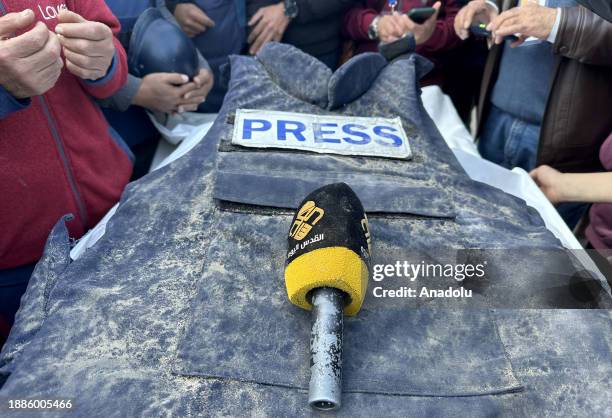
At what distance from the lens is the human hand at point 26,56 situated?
84 centimetres

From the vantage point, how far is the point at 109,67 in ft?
3.69

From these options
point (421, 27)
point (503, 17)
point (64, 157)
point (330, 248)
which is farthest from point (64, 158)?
point (421, 27)

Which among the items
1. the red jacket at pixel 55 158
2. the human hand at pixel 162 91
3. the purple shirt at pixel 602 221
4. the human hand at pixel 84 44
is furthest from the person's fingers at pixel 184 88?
the purple shirt at pixel 602 221

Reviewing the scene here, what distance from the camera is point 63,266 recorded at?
891 millimetres

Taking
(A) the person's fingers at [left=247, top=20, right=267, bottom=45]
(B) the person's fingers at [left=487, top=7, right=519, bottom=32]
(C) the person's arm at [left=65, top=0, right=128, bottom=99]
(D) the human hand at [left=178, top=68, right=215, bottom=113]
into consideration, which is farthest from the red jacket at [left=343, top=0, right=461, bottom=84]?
(C) the person's arm at [left=65, top=0, right=128, bottom=99]

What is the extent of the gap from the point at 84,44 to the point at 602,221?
123 centimetres

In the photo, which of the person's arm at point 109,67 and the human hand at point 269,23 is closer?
the person's arm at point 109,67

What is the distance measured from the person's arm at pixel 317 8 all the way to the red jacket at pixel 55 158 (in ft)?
2.55

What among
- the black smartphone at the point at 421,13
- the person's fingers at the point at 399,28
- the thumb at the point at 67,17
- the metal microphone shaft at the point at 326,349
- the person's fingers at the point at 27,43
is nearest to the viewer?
the metal microphone shaft at the point at 326,349

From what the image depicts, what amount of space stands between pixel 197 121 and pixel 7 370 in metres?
1.05

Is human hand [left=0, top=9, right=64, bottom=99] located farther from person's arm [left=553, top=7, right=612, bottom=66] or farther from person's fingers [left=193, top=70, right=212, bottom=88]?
person's arm [left=553, top=7, right=612, bottom=66]

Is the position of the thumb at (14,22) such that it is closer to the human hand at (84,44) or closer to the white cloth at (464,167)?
the human hand at (84,44)

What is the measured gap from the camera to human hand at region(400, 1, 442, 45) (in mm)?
1635

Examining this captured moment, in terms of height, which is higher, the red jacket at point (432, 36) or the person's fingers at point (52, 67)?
the person's fingers at point (52, 67)
